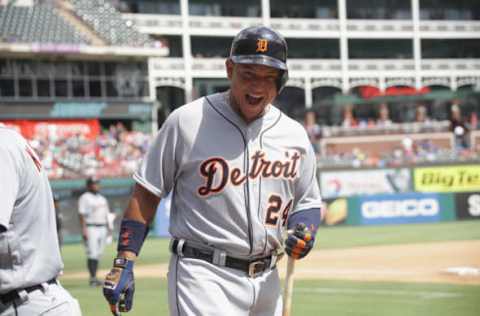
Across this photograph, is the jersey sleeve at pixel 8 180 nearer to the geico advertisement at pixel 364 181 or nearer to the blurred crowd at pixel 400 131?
the geico advertisement at pixel 364 181

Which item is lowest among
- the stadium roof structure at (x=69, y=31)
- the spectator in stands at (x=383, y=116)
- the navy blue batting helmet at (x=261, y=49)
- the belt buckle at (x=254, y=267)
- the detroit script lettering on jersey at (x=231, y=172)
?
the spectator in stands at (x=383, y=116)

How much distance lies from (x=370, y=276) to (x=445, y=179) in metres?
17.2

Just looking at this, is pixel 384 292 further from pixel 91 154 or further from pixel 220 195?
pixel 91 154

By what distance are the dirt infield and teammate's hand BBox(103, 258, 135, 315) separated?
32.9ft

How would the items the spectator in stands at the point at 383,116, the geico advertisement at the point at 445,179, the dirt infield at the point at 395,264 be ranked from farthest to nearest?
the spectator in stands at the point at 383,116 → the geico advertisement at the point at 445,179 → the dirt infield at the point at 395,264

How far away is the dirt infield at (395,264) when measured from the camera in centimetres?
1454

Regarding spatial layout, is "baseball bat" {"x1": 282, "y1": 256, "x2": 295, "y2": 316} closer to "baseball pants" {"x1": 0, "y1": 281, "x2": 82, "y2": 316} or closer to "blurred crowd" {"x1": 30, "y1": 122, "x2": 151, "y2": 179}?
"baseball pants" {"x1": 0, "y1": 281, "x2": 82, "y2": 316}

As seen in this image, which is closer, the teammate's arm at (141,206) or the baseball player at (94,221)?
the teammate's arm at (141,206)

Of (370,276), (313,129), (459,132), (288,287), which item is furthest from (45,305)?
(313,129)

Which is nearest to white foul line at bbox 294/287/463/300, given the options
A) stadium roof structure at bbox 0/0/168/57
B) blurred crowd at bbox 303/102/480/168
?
blurred crowd at bbox 303/102/480/168

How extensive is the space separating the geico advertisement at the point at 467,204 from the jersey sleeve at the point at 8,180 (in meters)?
27.2

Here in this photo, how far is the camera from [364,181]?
101 ft

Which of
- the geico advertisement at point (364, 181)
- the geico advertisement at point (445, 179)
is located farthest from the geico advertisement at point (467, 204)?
the geico advertisement at point (364, 181)

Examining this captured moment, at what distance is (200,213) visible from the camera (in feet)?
14.3
